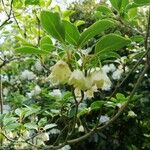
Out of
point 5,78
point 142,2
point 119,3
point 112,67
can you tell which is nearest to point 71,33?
point 142,2

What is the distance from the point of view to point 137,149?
4.79 meters

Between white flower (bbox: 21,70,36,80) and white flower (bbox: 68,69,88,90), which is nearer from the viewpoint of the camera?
white flower (bbox: 68,69,88,90)

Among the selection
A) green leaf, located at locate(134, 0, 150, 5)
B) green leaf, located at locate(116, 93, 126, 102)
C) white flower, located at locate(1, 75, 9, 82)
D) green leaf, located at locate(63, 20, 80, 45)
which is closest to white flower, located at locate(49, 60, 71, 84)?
green leaf, located at locate(63, 20, 80, 45)

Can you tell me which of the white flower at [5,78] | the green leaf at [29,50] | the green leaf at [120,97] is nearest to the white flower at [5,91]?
the white flower at [5,78]

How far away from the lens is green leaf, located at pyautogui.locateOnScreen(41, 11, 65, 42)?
4.77 ft

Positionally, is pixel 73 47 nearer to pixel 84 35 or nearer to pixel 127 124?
pixel 84 35

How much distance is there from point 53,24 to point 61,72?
15 centimetres

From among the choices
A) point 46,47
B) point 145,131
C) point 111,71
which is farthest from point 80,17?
point 46,47

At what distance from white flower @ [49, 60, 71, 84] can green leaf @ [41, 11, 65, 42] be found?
89 millimetres

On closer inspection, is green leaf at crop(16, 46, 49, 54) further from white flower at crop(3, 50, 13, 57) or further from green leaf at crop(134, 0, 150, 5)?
white flower at crop(3, 50, 13, 57)

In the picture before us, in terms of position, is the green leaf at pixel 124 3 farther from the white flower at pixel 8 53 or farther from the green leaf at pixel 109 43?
the white flower at pixel 8 53

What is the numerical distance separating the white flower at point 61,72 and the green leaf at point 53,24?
89 mm

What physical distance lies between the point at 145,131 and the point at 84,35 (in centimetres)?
394

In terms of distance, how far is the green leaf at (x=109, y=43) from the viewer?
1.54 m
